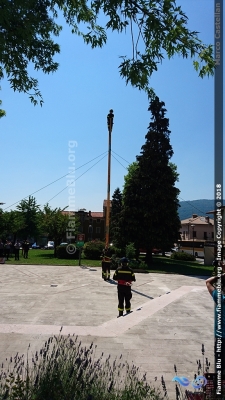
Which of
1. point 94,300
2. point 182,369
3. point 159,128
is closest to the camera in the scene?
point 182,369

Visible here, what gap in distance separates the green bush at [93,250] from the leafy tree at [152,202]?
3.14 meters

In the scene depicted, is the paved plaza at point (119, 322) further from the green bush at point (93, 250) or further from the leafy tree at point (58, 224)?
the leafy tree at point (58, 224)

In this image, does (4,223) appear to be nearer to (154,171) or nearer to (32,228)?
(32,228)

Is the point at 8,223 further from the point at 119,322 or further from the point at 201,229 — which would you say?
the point at 201,229

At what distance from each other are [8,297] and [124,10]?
10040 mm

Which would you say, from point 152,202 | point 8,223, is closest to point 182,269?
point 152,202

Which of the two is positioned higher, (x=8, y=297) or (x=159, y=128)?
(x=159, y=128)

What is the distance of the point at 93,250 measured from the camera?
98.9 feet

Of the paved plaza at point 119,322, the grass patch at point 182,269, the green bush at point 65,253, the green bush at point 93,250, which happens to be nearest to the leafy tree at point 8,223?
the green bush at point 65,253

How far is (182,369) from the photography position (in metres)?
5.25

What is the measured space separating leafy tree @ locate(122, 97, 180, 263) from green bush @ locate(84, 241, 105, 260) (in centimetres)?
314

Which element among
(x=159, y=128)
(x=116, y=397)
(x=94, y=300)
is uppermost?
(x=159, y=128)

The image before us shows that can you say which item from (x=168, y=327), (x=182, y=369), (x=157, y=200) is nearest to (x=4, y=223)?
(x=157, y=200)

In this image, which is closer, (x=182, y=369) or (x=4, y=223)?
(x=182, y=369)
